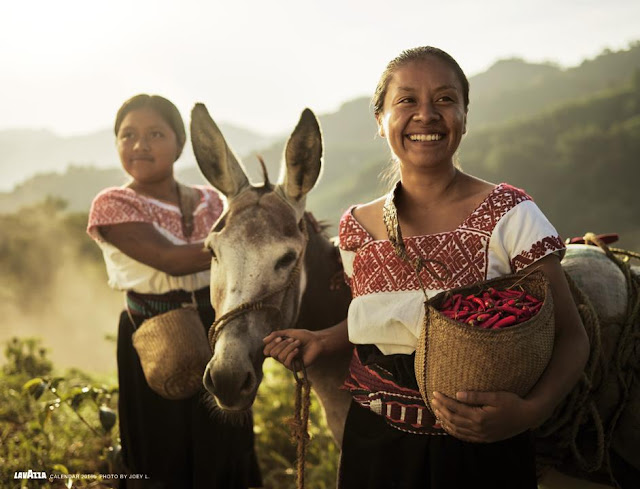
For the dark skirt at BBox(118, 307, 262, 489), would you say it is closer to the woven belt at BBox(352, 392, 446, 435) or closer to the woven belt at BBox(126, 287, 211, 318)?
the woven belt at BBox(126, 287, 211, 318)

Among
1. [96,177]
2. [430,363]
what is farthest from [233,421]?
[96,177]

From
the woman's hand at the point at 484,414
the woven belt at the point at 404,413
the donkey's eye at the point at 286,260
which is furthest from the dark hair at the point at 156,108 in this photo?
the woman's hand at the point at 484,414

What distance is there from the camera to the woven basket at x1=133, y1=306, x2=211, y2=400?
2600 millimetres

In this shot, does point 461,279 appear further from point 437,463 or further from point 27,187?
point 27,187

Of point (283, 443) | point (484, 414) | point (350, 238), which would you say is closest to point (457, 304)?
point (484, 414)

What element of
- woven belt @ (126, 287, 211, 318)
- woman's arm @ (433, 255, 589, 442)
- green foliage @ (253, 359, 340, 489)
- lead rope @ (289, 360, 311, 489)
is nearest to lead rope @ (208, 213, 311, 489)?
lead rope @ (289, 360, 311, 489)

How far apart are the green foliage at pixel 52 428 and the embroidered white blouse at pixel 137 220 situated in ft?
3.60

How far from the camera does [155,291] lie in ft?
9.53

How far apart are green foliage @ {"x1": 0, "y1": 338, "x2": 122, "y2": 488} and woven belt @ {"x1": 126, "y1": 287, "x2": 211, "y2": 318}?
3.31 ft

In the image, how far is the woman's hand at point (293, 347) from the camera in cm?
212

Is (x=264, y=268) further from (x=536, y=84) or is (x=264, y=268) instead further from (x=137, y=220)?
(x=536, y=84)

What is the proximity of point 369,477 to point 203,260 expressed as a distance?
1.37 metres

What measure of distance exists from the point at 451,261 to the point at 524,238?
24cm

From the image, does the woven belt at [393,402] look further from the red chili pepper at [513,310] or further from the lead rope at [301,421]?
the red chili pepper at [513,310]
